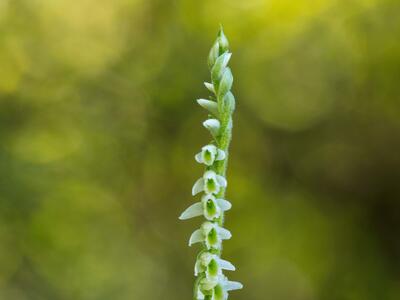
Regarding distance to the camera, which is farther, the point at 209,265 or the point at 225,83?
the point at 225,83

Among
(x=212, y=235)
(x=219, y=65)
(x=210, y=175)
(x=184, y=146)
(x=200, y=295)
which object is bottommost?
(x=200, y=295)

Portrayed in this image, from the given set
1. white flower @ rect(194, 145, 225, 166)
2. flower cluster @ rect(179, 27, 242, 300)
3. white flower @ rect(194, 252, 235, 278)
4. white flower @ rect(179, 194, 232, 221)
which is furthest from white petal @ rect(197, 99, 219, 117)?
Answer: white flower @ rect(194, 252, 235, 278)

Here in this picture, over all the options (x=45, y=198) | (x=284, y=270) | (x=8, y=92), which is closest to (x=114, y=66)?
(x=8, y=92)

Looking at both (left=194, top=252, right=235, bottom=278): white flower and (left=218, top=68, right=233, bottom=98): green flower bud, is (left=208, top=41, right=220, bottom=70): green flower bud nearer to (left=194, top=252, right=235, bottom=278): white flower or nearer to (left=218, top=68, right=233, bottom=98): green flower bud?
(left=218, top=68, right=233, bottom=98): green flower bud

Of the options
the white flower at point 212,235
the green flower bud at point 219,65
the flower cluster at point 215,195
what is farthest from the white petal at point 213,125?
the white flower at point 212,235

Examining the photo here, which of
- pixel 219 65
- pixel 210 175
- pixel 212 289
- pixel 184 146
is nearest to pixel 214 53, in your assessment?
pixel 219 65

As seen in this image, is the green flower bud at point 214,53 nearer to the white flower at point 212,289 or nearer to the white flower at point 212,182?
the white flower at point 212,182

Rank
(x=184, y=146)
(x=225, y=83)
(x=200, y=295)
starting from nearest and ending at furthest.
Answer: (x=200, y=295)
(x=225, y=83)
(x=184, y=146)

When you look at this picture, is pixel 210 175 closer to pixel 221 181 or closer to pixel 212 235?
pixel 221 181
